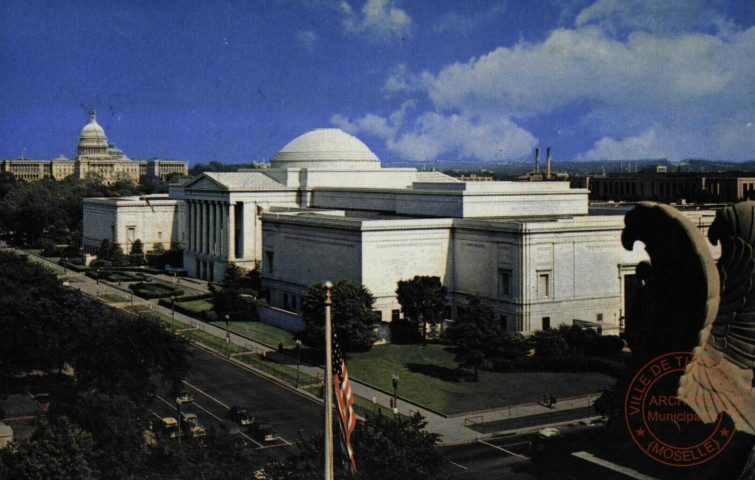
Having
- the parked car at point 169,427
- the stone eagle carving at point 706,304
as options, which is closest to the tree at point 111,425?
the parked car at point 169,427

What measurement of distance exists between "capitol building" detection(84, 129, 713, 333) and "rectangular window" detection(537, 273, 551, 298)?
0.07m

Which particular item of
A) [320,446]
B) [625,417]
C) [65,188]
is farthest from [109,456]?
[65,188]

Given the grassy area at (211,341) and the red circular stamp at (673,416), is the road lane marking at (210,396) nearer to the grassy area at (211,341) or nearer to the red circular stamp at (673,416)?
the grassy area at (211,341)

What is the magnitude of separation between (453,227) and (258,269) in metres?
23.9

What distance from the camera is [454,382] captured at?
51.9 m

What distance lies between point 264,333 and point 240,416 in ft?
79.0

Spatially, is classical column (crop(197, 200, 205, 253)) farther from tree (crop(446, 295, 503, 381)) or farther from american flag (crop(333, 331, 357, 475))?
american flag (crop(333, 331, 357, 475))

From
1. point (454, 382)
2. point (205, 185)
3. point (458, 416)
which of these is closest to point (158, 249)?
point (205, 185)

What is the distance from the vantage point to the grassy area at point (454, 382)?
47938 mm

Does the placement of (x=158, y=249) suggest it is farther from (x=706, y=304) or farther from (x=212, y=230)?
(x=706, y=304)

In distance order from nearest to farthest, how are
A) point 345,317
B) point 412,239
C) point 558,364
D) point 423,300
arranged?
1. point 558,364
2. point 345,317
3. point 423,300
4. point 412,239

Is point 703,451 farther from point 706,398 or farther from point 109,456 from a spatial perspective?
point 109,456

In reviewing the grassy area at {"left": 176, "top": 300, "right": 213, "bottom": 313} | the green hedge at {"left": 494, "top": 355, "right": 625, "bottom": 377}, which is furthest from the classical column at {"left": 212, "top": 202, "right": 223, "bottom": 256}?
the green hedge at {"left": 494, "top": 355, "right": 625, "bottom": 377}

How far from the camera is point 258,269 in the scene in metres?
88.2
